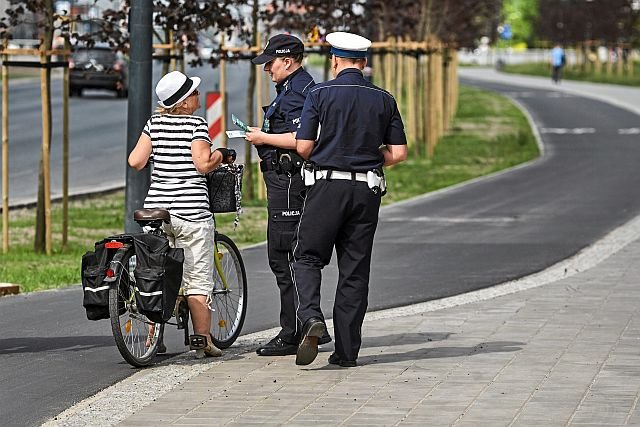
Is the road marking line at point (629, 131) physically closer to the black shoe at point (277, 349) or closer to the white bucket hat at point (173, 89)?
the black shoe at point (277, 349)

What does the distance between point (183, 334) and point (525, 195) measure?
12384 millimetres

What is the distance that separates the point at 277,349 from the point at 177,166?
46.7 inches

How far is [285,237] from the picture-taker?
8914 millimetres

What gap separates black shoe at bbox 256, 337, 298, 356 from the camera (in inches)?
349

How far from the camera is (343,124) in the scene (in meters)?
8.41

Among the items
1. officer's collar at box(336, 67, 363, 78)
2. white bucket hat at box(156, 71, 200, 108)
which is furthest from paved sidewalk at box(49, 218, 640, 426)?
→ officer's collar at box(336, 67, 363, 78)

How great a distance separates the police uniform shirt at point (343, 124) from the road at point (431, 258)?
5.32 feet

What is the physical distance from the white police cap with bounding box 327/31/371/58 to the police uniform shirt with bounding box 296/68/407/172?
151 mm

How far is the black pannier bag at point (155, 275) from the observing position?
835 centimetres

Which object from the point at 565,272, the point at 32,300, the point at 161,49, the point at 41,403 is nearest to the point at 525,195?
the point at 161,49

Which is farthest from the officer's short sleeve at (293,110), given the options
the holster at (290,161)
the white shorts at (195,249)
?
the white shorts at (195,249)

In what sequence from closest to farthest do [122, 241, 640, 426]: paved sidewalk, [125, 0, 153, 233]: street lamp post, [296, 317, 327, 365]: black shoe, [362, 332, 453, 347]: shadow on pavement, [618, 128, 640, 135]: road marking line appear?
[122, 241, 640, 426]: paved sidewalk < [296, 317, 327, 365]: black shoe < [362, 332, 453, 347]: shadow on pavement < [125, 0, 153, 233]: street lamp post < [618, 128, 640, 135]: road marking line

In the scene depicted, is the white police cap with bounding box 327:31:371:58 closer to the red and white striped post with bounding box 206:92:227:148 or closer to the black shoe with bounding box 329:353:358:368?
the black shoe with bounding box 329:353:358:368

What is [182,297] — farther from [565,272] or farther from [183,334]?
[565,272]
